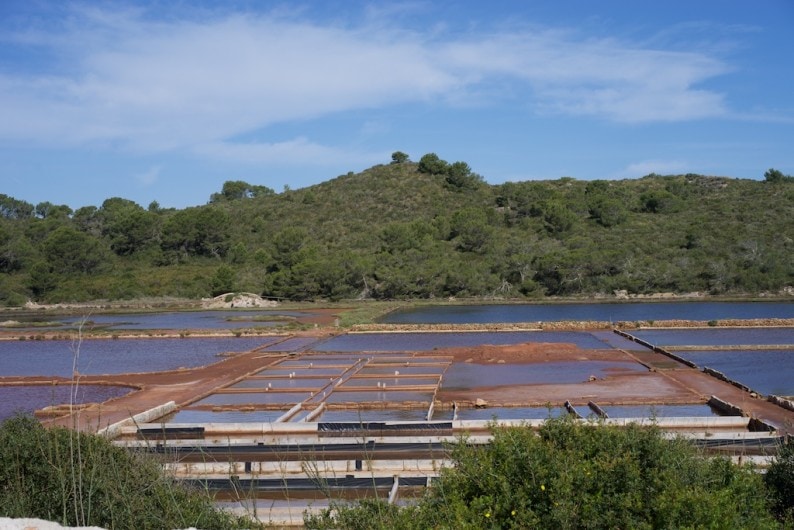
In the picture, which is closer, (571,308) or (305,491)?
(305,491)

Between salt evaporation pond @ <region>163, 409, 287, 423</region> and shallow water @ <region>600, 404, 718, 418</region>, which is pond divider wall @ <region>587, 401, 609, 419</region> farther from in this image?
→ salt evaporation pond @ <region>163, 409, 287, 423</region>

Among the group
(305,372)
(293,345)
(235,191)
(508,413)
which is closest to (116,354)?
(293,345)

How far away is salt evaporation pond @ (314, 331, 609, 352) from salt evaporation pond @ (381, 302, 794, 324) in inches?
243

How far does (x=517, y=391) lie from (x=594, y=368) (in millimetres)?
5496

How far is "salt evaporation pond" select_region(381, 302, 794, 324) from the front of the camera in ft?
152

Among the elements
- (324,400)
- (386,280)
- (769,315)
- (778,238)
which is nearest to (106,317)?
(386,280)

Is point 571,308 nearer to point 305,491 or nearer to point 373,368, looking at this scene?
point 373,368

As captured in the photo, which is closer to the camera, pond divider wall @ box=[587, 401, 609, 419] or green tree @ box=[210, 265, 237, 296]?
pond divider wall @ box=[587, 401, 609, 419]

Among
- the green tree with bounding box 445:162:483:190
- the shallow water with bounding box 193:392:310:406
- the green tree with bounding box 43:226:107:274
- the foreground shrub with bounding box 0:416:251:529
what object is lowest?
the shallow water with bounding box 193:392:310:406

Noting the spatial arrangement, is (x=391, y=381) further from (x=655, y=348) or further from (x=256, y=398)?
(x=655, y=348)

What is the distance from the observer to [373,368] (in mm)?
29844

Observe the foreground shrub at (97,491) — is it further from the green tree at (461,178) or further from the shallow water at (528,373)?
the green tree at (461,178)

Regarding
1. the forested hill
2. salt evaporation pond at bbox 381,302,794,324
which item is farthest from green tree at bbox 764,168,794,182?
salt evaporation pond at bbox 381,302,794,324

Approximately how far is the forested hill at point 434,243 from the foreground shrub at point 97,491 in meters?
52.6
